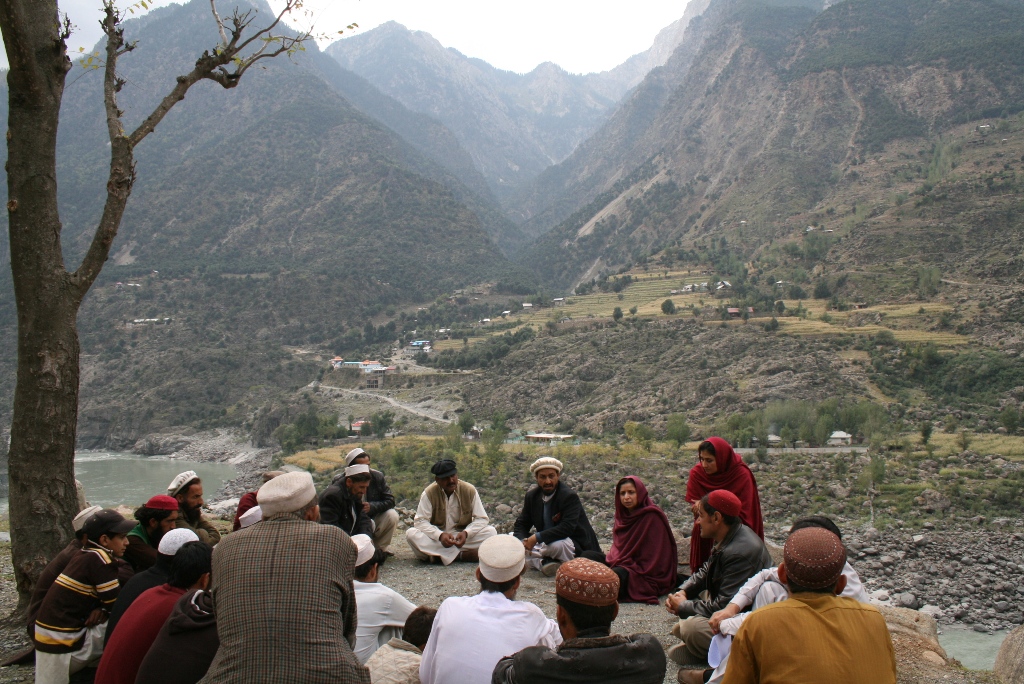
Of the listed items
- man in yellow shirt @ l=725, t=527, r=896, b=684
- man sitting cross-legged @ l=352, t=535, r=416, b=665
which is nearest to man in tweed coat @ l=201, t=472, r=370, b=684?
man sitting cross-legged @ l=352, t=535, r=416, b=665

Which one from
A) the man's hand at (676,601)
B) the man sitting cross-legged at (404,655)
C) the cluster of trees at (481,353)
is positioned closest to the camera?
the man sitting cross-legged at (404,655)

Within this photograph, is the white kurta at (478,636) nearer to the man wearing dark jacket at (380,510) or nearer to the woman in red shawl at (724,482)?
the woman in red shawl at (724,482)

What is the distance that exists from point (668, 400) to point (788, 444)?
843 centimetres

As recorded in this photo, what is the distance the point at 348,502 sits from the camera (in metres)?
6.70

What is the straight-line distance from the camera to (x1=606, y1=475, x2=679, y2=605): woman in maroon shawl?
6074 mm

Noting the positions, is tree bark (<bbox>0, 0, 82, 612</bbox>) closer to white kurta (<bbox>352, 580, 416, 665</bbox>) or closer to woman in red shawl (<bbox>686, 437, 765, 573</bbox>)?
white kurta (<bbox>352, 580, 416, 665</bbox>)

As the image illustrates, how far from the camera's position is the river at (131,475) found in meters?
32.7

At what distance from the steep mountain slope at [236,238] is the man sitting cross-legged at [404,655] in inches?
1963

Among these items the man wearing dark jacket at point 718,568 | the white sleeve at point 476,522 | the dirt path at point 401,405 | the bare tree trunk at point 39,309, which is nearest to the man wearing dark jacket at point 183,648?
the bare tree trunk at point 39,309

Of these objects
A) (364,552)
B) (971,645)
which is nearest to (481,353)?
(971,645)

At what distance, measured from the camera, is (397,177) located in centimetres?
9912

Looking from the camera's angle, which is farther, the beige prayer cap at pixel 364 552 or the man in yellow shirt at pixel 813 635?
the beige prayer cap at pixel 364 552

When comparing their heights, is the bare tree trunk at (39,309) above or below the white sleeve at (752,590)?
above

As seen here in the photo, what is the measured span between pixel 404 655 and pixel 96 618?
1.83m
